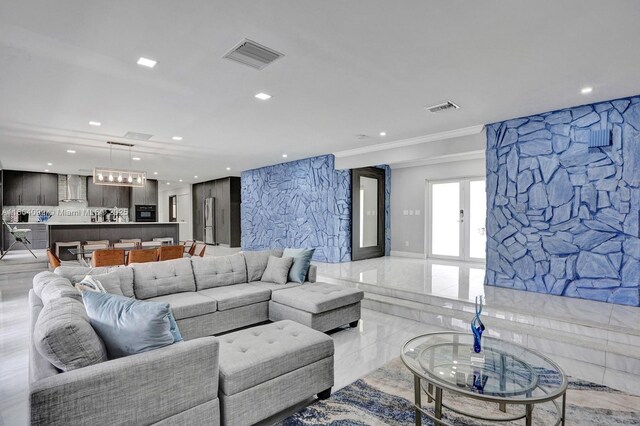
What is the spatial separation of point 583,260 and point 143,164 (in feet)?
34.1

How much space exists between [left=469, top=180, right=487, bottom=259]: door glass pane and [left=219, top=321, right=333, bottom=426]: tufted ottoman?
267 inches

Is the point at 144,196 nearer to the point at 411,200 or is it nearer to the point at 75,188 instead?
the point at 75,188

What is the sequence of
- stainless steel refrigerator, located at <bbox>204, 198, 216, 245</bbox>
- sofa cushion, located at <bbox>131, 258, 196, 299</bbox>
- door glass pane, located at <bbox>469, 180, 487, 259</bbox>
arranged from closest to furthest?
1. sofa cushion, located at <bbox>131, 258, 196, 299</bbox>
2. door glass pane, located at <bbox>469, 180, 487, 259</bbox>
3. stainless steel refrigerator, located at <bbox>204, 198, 216, 245</bbox>

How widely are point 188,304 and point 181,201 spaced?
13.9 metres

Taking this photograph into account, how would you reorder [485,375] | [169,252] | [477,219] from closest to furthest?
[485,375], [169,252], [477,219]

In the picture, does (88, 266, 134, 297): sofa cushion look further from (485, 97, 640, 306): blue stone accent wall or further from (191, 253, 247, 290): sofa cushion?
(485, 97, 640, 306): blue stone accent wall

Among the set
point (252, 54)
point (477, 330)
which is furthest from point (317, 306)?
point (252, 54)

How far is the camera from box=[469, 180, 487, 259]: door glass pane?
8.13m

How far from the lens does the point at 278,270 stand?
459cm

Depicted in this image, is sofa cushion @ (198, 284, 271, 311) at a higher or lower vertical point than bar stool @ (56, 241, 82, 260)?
lower

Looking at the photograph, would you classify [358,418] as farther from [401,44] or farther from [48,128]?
[48,128]

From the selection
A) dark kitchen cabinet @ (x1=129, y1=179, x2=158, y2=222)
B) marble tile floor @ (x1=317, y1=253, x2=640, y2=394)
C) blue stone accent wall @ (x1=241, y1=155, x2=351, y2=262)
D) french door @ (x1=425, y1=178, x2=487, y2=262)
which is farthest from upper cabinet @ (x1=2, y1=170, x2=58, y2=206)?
french door @ (x1=425, y1=178, x2=487, y2=262)

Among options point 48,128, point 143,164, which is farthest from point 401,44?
point 143,164

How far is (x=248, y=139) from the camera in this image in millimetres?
6637
